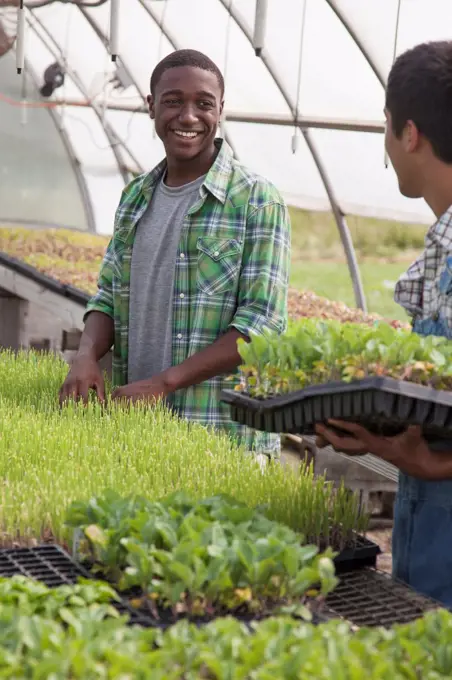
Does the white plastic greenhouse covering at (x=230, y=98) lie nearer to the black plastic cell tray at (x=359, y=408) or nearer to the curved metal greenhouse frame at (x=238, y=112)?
the curved metal greenhouse frame at (x=238, y=112)

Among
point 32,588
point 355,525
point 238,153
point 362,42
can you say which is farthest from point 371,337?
point 238,153

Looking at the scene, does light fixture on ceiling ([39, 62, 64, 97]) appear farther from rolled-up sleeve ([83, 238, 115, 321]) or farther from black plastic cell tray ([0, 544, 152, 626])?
black plastic cell tray ([0, 544, 152, 626])

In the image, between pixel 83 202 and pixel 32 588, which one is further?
pixel 83 202

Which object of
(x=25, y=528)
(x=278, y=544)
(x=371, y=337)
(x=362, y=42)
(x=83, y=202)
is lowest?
(x=25, y=528)

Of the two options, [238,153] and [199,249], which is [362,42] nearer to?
Answer: [238,153]

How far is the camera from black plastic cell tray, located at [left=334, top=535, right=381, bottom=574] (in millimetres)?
1579

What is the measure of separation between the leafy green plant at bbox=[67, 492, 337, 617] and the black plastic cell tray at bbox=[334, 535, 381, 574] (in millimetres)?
173

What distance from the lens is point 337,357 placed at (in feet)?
5.04

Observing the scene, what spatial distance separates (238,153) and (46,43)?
3.19 m

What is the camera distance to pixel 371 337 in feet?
5.13

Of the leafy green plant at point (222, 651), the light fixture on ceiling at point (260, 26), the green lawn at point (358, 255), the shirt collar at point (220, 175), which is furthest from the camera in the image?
the green lawn at point (358, 255)

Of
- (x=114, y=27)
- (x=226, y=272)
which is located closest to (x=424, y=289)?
(x=226, y=272)

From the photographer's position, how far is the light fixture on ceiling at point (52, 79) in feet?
37.8

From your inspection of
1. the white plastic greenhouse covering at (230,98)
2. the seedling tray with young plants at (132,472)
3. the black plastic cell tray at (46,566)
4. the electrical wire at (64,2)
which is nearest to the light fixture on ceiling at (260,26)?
the white plastic greenhouse covering at (230,98)
